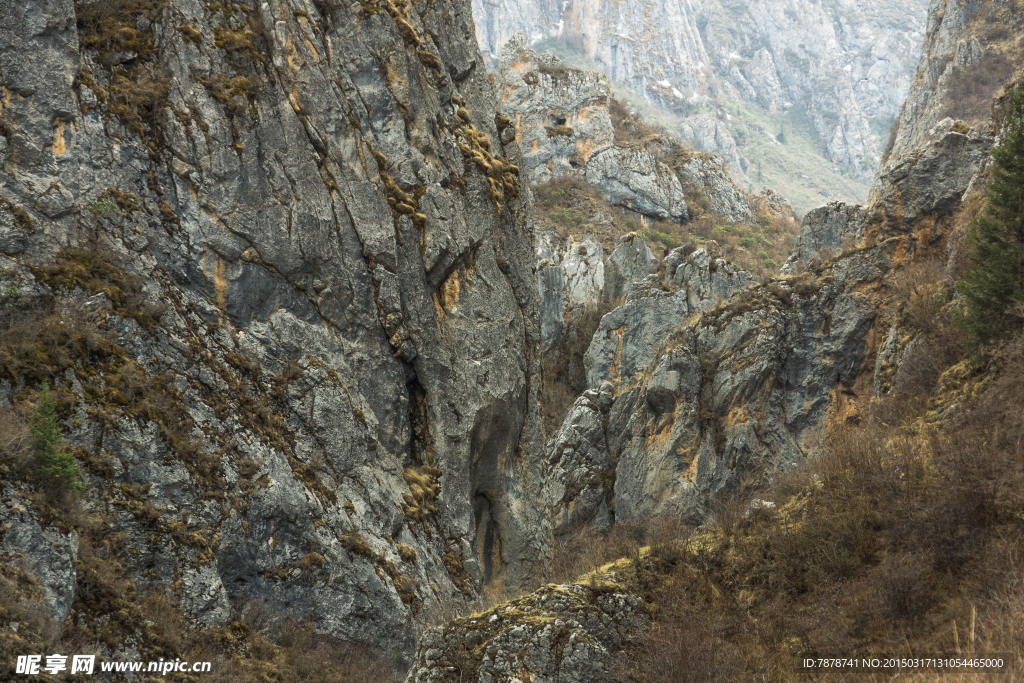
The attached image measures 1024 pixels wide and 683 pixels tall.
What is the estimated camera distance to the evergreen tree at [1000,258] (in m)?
11.4

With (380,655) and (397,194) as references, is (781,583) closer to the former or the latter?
(380,655)

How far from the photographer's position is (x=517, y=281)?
17.8 m

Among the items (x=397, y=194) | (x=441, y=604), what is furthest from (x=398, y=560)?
(x=397, y=194)

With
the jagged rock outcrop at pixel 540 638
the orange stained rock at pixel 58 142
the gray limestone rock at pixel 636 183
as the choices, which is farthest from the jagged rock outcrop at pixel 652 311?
the orange stained rock at pixel 58 142

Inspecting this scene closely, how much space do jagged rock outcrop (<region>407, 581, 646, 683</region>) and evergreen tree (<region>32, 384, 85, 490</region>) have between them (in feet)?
17.2

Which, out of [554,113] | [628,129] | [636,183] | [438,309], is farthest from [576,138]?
[438,309]

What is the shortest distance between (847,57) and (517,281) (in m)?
189

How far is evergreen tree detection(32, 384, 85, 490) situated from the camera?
780 cm

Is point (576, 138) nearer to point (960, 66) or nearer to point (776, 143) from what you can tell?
point (960, 66)

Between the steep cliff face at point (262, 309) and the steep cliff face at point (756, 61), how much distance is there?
12423cm

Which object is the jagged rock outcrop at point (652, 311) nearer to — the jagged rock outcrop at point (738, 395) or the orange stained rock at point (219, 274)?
the jagged rock outcrop at point (738, 395)

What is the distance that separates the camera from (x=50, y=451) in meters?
7.84

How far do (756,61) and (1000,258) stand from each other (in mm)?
182327

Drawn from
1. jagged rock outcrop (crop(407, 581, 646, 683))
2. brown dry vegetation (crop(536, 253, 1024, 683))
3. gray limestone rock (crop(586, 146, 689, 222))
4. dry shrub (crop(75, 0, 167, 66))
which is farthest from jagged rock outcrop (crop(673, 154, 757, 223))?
jagged rock outcrop (crop(407, 581, 646, 683))
